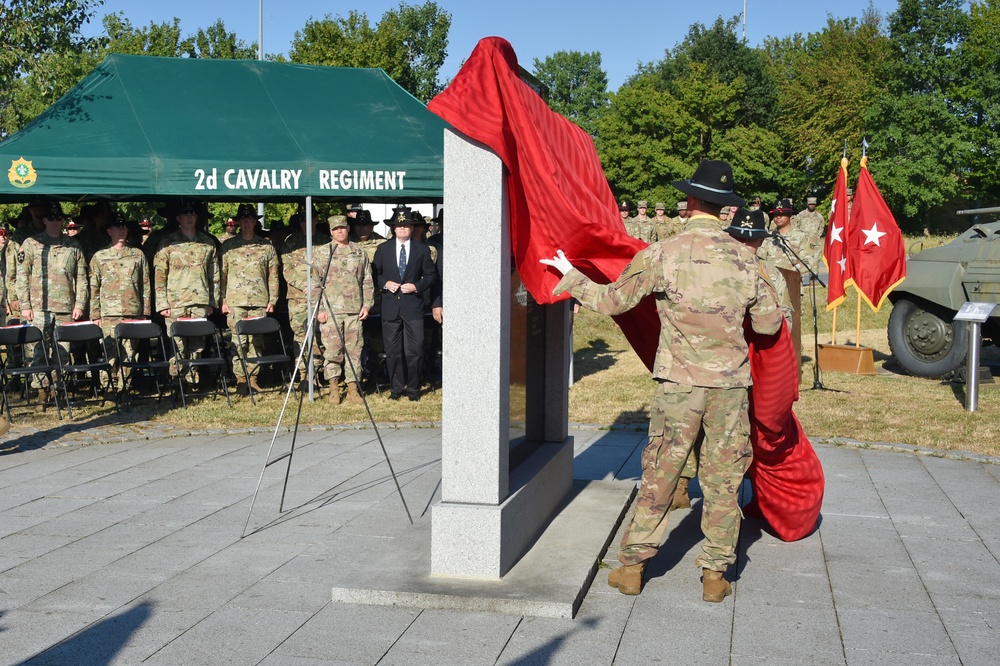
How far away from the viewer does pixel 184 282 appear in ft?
43.2

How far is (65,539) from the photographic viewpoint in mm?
6797

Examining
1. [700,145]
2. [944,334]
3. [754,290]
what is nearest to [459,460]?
[754,290]

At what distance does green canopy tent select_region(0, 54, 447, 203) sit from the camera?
1202cm

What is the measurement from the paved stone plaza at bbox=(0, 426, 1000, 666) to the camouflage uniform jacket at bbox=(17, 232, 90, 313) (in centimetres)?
402

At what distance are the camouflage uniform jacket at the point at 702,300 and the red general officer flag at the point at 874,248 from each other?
1026cm

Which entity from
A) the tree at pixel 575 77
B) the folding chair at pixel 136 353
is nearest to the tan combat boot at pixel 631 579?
the folding chair at pixel 136 353

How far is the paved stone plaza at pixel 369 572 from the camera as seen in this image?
4.86m

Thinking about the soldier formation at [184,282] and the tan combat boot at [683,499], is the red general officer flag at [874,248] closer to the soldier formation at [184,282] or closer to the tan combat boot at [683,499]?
the soldier formation at [184,282]

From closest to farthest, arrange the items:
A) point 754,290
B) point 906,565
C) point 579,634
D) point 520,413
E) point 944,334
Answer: point 579,634
point 754,290
point 906,565
point 520,413
point 944,334

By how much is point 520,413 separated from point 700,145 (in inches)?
1708

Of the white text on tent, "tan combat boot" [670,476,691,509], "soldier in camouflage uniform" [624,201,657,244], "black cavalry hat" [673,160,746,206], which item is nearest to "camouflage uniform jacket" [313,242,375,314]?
the white text on tent

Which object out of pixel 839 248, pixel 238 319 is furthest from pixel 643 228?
pixel 238 319

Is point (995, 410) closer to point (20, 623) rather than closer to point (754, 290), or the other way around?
point (754, 290)

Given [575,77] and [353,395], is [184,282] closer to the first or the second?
[353,395]
